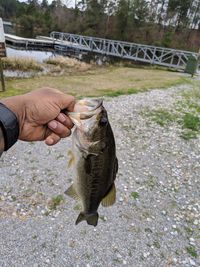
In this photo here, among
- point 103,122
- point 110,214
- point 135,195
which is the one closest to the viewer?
point 103,122

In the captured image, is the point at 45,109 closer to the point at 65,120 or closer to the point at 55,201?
the point at 65,120

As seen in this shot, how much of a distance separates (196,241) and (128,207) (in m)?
1.00

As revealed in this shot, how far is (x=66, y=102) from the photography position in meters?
1.55

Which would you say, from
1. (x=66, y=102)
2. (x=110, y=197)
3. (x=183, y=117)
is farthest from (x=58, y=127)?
(x=183, y=117)

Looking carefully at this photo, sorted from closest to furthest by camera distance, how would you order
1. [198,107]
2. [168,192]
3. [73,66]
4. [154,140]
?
1. [168,192]
2. [154,140]
3. [198,107]
4. [73,66]

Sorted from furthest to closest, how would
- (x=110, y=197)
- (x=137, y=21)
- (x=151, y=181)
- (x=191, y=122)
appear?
1. (x=137, y=21)
2. (x=191, y=122)
3. (x=151, y=181)
4. (x=110, y=197)

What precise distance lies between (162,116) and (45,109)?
21.4ft

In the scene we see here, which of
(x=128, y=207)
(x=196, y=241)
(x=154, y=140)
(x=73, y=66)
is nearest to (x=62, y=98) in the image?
(x=128, y=207)

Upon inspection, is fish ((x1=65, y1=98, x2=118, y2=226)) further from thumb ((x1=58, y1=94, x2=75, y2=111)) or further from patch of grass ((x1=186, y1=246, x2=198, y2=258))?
patch of grass ((x1=186, y1=246, x2=198, y2=258))

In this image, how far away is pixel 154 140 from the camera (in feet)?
19.2

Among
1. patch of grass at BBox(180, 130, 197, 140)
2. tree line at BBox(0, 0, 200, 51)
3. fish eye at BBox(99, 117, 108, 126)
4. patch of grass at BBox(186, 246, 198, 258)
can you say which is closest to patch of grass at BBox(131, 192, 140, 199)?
patch of grass at BBox(186, 246, 198, 258)

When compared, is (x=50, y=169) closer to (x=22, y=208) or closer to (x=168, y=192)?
(x=22, y=208)

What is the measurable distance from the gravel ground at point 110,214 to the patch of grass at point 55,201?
5 cm

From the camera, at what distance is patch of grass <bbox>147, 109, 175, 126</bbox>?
7.14m
